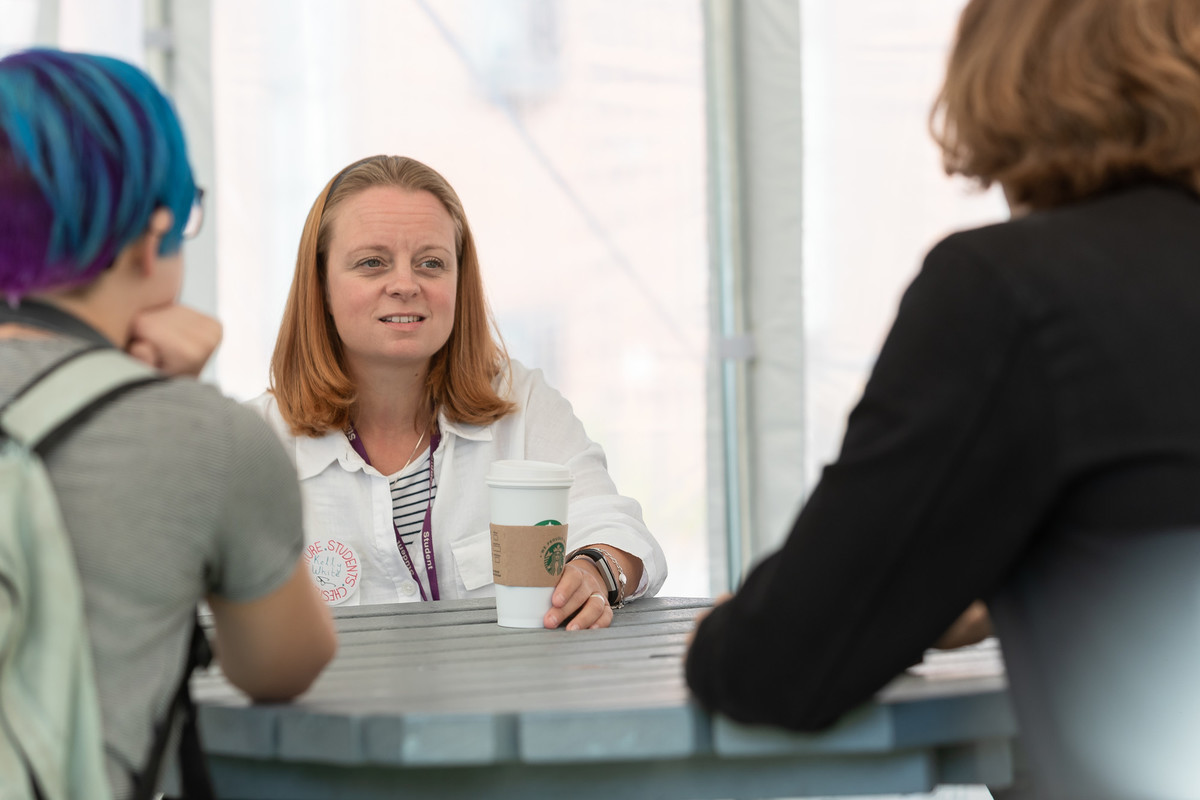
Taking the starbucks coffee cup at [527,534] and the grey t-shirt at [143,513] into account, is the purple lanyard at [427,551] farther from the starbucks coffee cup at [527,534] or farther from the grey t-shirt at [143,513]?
the grey t-shirt at [143,513]

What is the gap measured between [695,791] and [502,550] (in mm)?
486

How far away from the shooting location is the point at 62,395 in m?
0.79

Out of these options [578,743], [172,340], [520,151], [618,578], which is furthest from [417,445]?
[520,151]

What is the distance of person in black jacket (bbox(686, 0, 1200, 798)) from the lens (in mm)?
754

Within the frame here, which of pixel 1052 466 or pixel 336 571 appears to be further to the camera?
pixel 336 571

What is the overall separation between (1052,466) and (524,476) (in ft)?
2.19

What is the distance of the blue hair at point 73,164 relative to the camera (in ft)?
2.65

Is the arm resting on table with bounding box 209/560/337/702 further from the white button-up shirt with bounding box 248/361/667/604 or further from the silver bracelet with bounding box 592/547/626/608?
the white button-up shirt with bounding box 248/361/667/604

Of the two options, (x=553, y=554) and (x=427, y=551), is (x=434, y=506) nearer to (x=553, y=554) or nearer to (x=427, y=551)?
(x=427, y=551)

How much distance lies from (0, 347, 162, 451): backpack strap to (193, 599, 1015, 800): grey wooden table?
0.94 ft

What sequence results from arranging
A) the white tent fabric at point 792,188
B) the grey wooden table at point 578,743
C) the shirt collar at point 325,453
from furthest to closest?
the white tent fabric at point 792,188, the shirt collar at point 325,453, the grey wooden table at point 578,743

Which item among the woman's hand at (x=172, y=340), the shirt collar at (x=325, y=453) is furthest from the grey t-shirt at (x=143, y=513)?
the shirt collar at (x=325, y=453)

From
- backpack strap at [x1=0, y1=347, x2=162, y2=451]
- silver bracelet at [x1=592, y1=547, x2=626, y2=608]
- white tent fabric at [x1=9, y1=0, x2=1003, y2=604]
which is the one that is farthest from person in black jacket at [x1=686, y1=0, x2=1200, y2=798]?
white tent fabric at [x1=9, y1=0, x2=1003, y2=604]

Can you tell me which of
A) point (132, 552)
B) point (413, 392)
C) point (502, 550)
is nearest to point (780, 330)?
point (413, 392)
